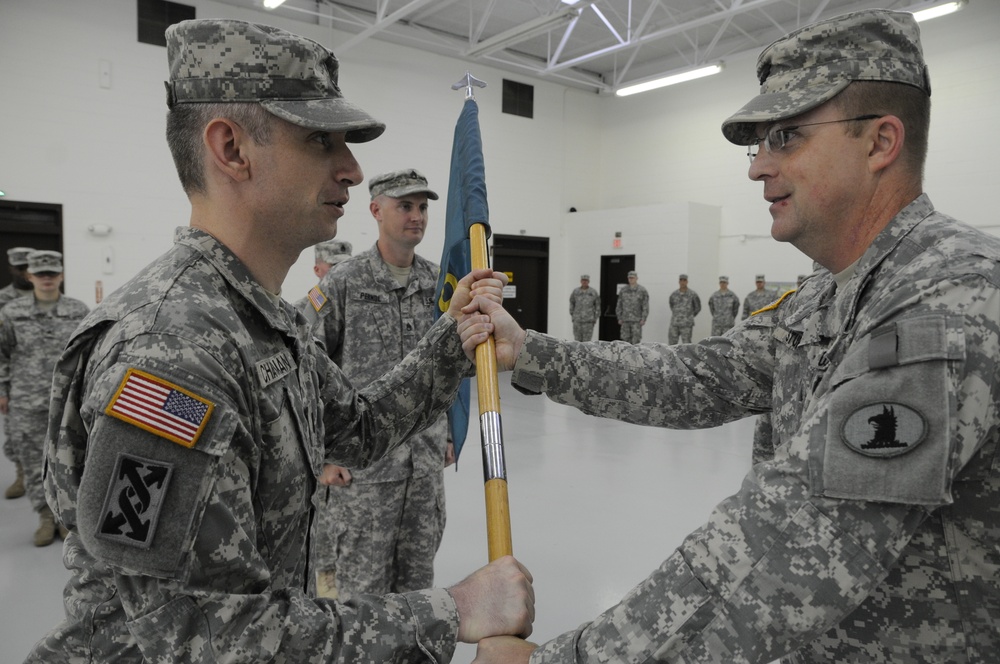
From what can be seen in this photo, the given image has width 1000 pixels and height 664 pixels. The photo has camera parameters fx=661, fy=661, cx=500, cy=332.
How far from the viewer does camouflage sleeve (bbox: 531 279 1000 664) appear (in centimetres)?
88

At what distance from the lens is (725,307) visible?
1245cm

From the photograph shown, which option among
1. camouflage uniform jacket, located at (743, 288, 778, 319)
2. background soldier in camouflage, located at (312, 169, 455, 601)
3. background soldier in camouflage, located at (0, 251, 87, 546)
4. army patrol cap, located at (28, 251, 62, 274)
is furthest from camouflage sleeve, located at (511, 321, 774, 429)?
camouflage uniform jacket, located at (743, 288, 778, 319)

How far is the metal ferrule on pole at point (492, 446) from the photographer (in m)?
1.60

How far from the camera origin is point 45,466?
3.58ft

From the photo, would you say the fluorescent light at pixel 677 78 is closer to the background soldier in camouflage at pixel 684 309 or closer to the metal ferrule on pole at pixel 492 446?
the background soldier in camouflage at pixel 684 309

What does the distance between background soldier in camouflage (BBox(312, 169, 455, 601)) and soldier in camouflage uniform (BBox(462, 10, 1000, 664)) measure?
1714mm

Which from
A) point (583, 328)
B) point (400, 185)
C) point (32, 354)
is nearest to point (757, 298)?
point (583, 328)

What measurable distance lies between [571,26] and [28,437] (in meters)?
9.15

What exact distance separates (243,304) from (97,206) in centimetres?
961

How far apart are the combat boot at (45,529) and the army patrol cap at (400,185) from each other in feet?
9.37

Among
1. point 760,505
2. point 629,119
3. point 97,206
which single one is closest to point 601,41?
point 629,119

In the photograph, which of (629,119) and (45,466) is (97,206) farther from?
(629,119)

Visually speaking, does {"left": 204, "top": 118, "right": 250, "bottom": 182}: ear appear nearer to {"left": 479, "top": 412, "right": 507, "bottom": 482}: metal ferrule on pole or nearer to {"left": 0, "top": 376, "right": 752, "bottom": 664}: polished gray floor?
{"left": 479, "top": 412, "right": 507, "bottom": 482}: metal ferrule on pole

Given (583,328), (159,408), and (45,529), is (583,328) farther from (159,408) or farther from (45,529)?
(159,408)
